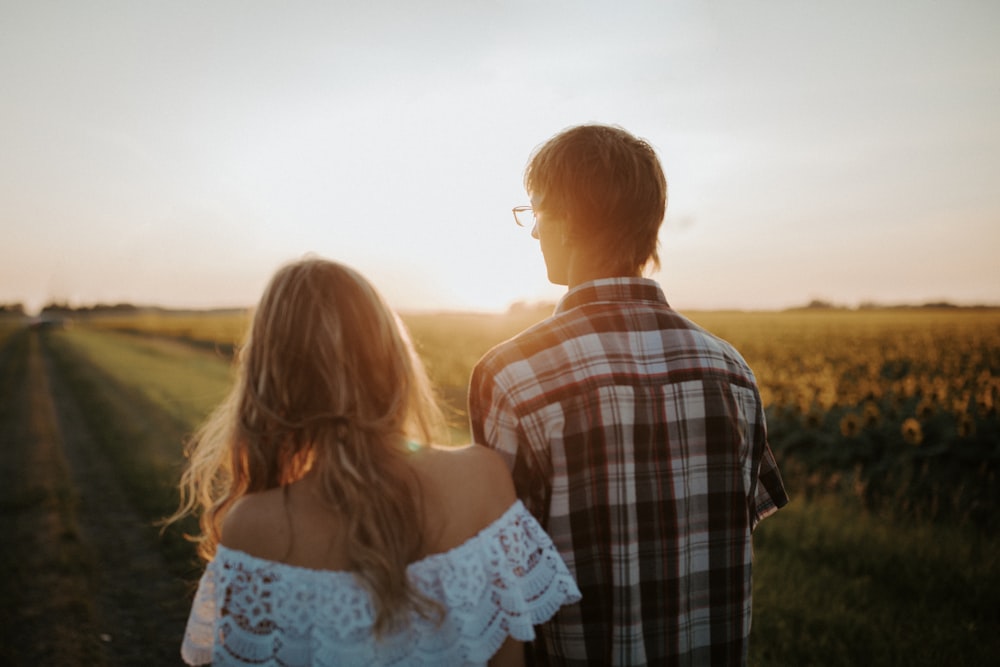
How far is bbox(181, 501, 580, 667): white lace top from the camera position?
56.9 inches

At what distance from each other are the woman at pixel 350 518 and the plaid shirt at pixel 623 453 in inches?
5.0

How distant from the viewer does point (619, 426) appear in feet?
5.54

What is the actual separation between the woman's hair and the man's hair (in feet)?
2.04

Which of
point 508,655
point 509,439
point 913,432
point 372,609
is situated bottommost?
point 913,432

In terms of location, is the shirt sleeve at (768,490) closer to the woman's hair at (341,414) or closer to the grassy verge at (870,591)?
the woman's hair at (341,414)

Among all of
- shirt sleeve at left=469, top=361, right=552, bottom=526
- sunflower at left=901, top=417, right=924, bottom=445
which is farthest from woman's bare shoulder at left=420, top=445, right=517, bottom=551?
sunflower at left=901, top=417, right=924, bottom=445

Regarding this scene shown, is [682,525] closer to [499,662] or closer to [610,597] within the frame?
[610,597]

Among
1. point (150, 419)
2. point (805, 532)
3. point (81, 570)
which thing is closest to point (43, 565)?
point (81, 570)

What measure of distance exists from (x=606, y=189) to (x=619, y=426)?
2.21ft

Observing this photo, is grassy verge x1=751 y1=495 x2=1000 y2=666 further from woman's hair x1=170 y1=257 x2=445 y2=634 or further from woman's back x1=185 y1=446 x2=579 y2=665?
woman's hair x1=170 y1=257 x2=445 y2=634

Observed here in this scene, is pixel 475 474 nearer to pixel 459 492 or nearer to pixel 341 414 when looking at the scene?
pixel 459 492

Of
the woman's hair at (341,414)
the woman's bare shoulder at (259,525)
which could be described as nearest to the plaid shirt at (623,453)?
the woman's hair at (341,414)

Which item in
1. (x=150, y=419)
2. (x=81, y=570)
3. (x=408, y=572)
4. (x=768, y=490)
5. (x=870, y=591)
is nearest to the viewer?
(x=408, y=572)

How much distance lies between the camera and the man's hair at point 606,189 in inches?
68.7
